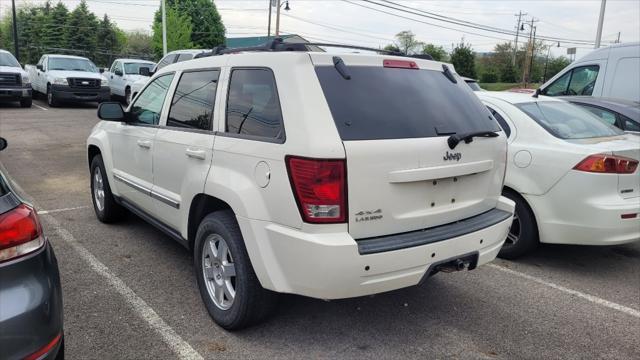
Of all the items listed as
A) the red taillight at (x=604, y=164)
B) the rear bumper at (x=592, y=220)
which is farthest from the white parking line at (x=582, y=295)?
the red taillight at (x=604, y=164)

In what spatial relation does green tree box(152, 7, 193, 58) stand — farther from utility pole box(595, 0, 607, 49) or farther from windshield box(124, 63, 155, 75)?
utility pole box(595, 0, 607, 49)

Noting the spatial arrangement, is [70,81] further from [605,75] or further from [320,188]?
[320,188]

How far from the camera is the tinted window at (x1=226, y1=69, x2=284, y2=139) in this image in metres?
2.93

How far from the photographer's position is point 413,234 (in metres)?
2.97

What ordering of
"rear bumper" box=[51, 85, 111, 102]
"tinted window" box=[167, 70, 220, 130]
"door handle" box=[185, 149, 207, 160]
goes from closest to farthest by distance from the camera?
1. "door handle" box=[185, 149, 207, 160]
2. "tinted window" box=[167, 70, 220, 130]
3. "rear bumper" box=[51, 85, 111, 102]

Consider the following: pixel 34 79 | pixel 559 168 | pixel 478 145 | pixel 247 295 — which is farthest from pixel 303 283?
pixel 34 79

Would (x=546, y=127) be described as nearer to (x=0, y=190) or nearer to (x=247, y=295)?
(x=247, y=295)

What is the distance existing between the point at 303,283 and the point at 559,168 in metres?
2.90

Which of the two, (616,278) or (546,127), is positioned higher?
(546,127)

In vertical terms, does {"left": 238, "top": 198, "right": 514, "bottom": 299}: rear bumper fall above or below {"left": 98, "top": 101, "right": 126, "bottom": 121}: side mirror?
below

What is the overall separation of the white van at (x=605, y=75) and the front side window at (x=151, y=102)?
7.07 m

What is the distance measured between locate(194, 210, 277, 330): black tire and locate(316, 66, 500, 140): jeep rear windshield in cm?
98

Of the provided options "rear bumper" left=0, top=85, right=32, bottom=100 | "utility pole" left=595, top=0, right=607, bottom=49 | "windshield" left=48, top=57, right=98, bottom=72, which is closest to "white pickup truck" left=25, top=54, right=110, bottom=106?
"windshield" left=48, top=57, right=98, bottom=72

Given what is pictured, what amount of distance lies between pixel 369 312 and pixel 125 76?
1752cm
